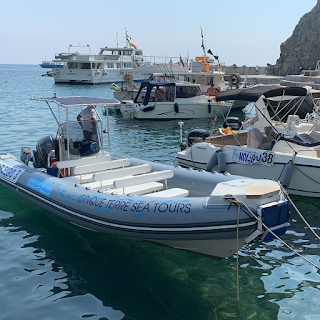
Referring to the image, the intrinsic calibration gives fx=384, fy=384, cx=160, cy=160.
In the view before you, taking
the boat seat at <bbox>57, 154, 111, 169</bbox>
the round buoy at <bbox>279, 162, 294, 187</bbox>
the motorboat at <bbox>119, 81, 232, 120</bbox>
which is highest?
the motorboat at <bbox>119, 81, 232, 120</bbox>

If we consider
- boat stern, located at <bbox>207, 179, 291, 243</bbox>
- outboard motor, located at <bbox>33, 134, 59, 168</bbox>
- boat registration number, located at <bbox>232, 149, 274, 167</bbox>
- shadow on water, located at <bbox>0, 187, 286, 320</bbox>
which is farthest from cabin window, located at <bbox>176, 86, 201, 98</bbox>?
boat stern, located at <bbox>207, 179, 291, 243</bbox>

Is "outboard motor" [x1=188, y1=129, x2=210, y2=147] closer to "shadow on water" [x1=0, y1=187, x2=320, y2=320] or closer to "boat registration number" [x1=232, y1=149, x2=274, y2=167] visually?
"boat registration number" [x1=232, y1=149, x2=274, y2=167]

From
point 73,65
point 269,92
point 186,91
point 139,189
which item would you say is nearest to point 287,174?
point 269,92

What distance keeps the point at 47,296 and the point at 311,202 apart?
6.06 meters

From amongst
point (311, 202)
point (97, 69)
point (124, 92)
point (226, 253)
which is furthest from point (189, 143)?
point (97, 69)

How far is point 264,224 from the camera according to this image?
16.2 ft

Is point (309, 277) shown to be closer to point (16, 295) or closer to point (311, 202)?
point (311, 202)

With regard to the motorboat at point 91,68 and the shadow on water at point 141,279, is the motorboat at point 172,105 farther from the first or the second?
the motorboat at point 91,68

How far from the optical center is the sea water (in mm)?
5047

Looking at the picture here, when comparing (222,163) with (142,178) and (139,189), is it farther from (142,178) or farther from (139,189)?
(139,189)

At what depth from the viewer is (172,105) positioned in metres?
21.2

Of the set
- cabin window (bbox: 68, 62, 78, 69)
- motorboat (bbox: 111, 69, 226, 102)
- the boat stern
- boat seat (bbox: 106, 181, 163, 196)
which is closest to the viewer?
the boat stern

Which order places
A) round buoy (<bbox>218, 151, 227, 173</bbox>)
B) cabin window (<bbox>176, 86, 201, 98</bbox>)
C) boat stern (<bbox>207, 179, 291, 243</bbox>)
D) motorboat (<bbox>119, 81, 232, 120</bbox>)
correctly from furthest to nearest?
1. cabin window (<bbox>176, 86, 201, 98</bbox>)
2. motorboat (<bbox>119, 81, 232, 120</bbox>)
3. round buoy (<bbox>218, 151, 227, 173</bbox>)
4. boat stern (<bbox>207, 179, 291, 243</bbox>)

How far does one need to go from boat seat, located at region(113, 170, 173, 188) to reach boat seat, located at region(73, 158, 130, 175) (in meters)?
1.16
